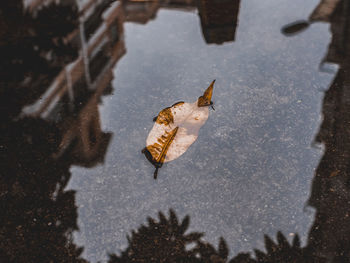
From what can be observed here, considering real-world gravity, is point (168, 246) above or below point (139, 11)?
below

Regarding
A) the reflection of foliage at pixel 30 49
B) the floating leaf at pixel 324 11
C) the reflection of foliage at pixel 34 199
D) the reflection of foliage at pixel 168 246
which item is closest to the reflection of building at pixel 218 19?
the floating leaf at pixel 324 11

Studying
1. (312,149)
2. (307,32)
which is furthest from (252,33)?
(312,149)

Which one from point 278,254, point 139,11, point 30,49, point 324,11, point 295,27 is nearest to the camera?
point 278,254

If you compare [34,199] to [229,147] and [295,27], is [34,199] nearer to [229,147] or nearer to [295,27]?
[229,147]

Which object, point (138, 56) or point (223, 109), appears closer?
point (223, 109)

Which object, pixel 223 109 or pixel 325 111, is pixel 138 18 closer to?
pixel 223 109

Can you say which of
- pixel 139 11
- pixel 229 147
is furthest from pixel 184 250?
pixel 139 11
